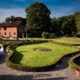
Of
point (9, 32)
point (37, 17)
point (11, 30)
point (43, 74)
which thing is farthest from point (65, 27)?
point (43, 74)

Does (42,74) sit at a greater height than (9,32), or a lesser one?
lesser

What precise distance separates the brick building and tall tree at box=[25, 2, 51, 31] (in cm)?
547

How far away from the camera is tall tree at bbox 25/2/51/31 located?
7969 centimetres

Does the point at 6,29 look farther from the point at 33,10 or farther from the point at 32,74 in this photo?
the point at 32,74

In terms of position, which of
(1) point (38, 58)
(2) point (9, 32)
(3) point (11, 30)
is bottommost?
(1) point (38, 58)

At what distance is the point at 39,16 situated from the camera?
79.7 metres

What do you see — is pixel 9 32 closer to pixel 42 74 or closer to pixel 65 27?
pixel 65 27

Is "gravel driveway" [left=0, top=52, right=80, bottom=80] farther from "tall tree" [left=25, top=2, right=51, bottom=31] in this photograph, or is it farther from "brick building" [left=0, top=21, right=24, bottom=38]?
"tall tree" [left=25, top=2, right=51, bottom=31]

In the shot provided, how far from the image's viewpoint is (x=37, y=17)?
7956 centimetres

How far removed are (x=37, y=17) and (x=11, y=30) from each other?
14.4 m

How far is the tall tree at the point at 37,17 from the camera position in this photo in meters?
79.7

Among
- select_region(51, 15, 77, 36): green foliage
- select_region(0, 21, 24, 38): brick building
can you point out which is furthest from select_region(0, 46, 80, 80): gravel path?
select_region(51, 15, 77, 36): green foliage

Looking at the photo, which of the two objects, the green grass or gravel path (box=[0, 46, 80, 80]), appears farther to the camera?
the green grass

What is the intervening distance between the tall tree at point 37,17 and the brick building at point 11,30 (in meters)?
5.47
